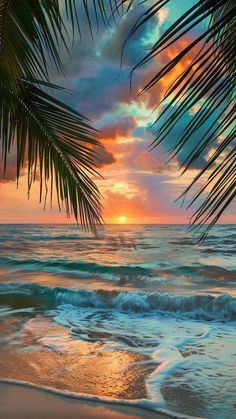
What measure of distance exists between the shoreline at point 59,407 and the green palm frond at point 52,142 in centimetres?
155

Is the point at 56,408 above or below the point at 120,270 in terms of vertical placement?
below

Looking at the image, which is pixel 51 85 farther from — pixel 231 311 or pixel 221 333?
pixel 231 311

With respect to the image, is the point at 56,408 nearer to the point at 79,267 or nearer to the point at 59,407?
the point at 59,407

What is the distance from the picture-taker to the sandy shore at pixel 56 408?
11.5 feet

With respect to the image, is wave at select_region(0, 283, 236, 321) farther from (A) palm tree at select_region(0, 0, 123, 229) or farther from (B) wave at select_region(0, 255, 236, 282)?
(A) palm tree at select_region(0, 0, 123, 229)

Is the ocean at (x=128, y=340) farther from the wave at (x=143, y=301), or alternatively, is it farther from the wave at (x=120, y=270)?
the wave at (x=120, y=270)

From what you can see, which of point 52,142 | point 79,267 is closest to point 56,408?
point 52,142

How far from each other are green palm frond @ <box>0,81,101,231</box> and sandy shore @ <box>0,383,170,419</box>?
1.54 m

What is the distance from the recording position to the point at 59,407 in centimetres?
367

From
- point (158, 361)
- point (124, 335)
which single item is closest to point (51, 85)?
point (158, 361)

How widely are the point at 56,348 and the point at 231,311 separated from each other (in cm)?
484

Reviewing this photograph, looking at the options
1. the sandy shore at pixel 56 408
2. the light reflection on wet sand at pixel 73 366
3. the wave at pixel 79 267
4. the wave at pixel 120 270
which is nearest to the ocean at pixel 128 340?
the light reflection on wet sand at pixel 73 366

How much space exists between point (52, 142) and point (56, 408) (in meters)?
2.14

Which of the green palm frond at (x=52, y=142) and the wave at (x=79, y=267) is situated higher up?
the green palm frond at (x=52, y=142)
